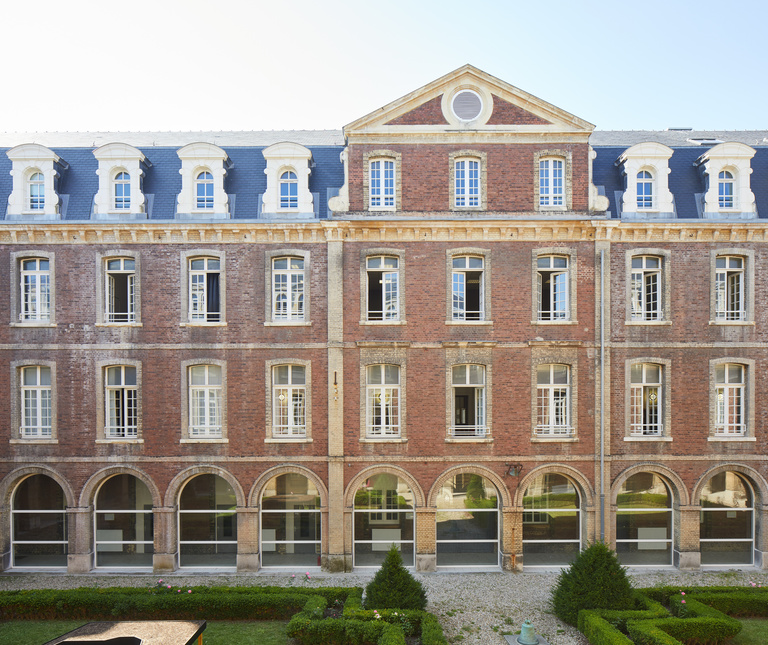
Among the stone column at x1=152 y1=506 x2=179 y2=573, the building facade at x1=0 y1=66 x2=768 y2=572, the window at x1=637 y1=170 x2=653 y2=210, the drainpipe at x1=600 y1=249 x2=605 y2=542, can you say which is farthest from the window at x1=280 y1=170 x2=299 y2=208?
the window at x1=637 y1=170 x2=653 y2=210

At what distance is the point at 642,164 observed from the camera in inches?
722

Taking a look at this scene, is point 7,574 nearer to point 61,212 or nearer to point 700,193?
point 61,212

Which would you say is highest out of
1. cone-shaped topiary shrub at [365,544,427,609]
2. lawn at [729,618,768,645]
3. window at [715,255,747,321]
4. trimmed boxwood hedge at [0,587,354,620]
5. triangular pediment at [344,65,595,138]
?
triangular pediment at [344,65,595,138]

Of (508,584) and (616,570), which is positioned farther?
(508,584)

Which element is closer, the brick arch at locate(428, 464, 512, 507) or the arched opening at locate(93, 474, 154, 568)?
the brick arch at locate(428, 464, 512, 507)

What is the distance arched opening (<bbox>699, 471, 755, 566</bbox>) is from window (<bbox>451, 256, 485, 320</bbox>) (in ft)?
36.6

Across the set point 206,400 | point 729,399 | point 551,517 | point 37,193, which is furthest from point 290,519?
point 729,399

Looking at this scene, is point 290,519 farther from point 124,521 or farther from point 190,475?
point 124,521

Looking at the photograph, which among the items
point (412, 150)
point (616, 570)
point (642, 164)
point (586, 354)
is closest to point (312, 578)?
point (616, 570)

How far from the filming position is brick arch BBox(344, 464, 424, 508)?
57.6ft

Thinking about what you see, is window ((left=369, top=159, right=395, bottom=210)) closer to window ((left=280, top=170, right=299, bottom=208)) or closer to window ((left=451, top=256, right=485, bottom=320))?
window ((left=280, top=170, right=299, bottom=208))

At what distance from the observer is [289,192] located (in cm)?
1856

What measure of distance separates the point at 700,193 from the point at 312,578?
2001 centimetres

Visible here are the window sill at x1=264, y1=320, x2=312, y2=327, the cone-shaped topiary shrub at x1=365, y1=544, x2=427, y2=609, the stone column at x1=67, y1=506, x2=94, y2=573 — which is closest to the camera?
the cone-shaped topiary shrub at x1=365, y1=544, x2=427, y2=609
